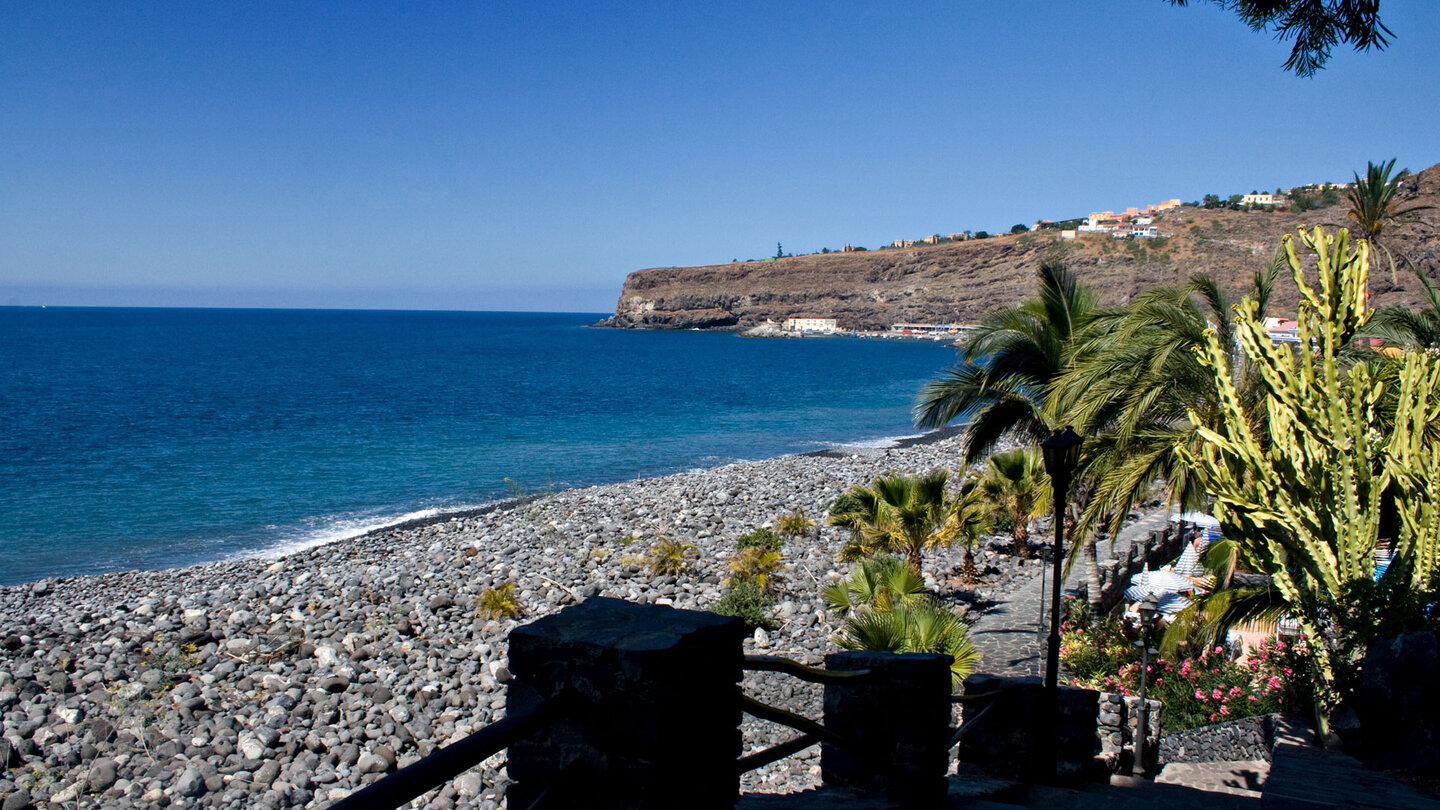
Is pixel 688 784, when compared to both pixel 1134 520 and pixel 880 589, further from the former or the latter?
pixel 1134 520

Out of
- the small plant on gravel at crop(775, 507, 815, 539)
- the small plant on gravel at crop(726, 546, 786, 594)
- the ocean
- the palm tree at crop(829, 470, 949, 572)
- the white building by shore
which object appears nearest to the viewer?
the palm tree at crop(829, 470, 949, 572)

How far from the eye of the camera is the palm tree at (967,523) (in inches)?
591

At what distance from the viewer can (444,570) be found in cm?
1753

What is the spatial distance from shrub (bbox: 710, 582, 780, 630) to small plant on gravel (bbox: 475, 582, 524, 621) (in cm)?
319

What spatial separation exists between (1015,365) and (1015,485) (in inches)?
169

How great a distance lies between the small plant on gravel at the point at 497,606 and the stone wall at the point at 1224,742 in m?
9.45

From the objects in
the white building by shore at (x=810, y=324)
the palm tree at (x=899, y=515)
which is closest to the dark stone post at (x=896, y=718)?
the palm tree at (x=899, y=515)

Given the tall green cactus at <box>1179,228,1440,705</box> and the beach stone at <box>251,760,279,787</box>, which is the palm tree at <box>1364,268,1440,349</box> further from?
the beach stone at <box>251,760,279,787</box>

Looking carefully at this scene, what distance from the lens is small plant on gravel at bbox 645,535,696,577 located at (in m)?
16.9

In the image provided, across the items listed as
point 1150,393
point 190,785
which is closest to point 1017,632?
point 1150,393

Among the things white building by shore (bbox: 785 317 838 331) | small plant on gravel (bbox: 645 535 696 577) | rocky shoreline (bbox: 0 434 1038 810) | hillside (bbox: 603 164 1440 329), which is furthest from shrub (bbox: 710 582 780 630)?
white building by shore (bbox: 785 317 838 331)

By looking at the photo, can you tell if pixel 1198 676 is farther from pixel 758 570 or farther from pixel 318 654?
pixel 318 654

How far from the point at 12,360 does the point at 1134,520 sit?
9303cm

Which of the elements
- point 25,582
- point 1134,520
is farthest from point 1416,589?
point 25,582
